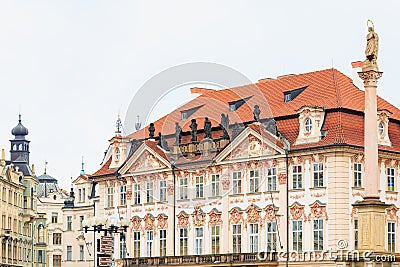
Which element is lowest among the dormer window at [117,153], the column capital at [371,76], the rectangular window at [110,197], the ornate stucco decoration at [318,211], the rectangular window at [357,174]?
the ornate stucco decoration at [318,211]

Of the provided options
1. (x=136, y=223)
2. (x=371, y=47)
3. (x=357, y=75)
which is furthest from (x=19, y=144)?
(x=371, y=47)

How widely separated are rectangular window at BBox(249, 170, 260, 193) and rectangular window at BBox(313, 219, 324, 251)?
5.28 meters

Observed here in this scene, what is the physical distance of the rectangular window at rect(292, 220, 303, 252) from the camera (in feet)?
202

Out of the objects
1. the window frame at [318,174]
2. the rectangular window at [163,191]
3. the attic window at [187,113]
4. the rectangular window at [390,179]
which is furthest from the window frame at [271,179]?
the attic window at [187,113]

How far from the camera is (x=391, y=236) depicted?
61625 millimetres

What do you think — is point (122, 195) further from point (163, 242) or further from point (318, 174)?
point (318, 174)

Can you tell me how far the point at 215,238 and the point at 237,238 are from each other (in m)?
2.18

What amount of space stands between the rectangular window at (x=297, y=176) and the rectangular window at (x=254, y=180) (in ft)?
9.67

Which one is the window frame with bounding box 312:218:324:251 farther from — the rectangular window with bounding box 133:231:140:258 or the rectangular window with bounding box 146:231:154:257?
the rectangular window with bounding box 133:231:140:258

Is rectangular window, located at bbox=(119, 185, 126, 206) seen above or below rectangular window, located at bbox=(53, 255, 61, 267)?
above

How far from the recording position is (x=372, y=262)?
1822 inches

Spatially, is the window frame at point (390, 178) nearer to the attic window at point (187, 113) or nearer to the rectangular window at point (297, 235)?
the rectangular window at point (297, 235)

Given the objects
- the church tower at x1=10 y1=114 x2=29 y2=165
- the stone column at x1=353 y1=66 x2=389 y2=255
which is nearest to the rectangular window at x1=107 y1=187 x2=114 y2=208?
the stone column at x1=353 y1=66 x2=389 y2=255

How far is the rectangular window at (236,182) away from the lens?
65.8 metres
